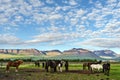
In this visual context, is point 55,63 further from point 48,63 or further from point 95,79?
point 95,79

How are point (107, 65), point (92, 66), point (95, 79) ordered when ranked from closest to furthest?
1. point (95, 79)
2. point (107, 65)
3. point (92, 66)

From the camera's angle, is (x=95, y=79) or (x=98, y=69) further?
(x=98, y=69)

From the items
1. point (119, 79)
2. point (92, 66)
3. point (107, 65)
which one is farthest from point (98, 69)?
point (119, 79)

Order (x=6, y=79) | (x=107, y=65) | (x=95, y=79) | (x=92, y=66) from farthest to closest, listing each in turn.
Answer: (x=92, y=66), (x=107, y=65), (x=95, y=79), (x=6, y=79)

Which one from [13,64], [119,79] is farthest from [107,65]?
[13,64]

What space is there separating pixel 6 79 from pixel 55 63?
17979mm

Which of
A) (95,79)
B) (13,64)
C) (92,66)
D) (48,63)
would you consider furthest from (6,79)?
(92,66)

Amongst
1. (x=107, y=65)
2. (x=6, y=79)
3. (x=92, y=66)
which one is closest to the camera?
(x=6, y=79)

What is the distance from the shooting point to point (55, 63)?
43.5 meters

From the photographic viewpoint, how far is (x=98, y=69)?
43594 millimetres

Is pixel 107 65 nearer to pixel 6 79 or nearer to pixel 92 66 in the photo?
pixel 92 66

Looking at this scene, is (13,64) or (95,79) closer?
(95,79)

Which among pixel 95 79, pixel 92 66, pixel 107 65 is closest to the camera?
pixel 95 79

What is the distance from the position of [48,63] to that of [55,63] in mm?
1277
